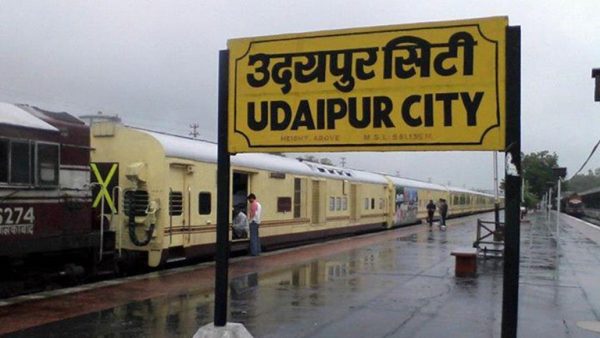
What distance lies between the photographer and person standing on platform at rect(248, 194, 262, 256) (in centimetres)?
1564

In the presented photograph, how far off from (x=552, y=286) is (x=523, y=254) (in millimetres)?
6532

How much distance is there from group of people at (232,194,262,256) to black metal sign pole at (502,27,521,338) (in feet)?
35.6

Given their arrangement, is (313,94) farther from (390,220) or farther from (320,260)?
(390,220)

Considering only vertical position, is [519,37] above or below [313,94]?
above

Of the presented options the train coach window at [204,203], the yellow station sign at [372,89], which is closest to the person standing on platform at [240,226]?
the train coach window at [204,203]

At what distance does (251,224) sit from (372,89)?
10.5 meters

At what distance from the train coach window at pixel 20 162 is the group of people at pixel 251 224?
6645 millimetres

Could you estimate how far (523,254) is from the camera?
17875 mm

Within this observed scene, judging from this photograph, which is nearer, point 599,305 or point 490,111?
point 490,111

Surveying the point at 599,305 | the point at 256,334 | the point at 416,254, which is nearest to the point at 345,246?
the point at 416,254

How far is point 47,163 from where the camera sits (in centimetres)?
1016

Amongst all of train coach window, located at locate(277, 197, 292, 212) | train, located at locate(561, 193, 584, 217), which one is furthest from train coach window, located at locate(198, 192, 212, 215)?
train, located at locate(561, 193, 584, 217)

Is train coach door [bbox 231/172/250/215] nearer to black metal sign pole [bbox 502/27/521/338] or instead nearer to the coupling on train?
the coupling on train

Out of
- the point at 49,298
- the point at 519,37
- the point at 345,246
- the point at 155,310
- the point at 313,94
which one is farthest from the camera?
the point at 345,246
